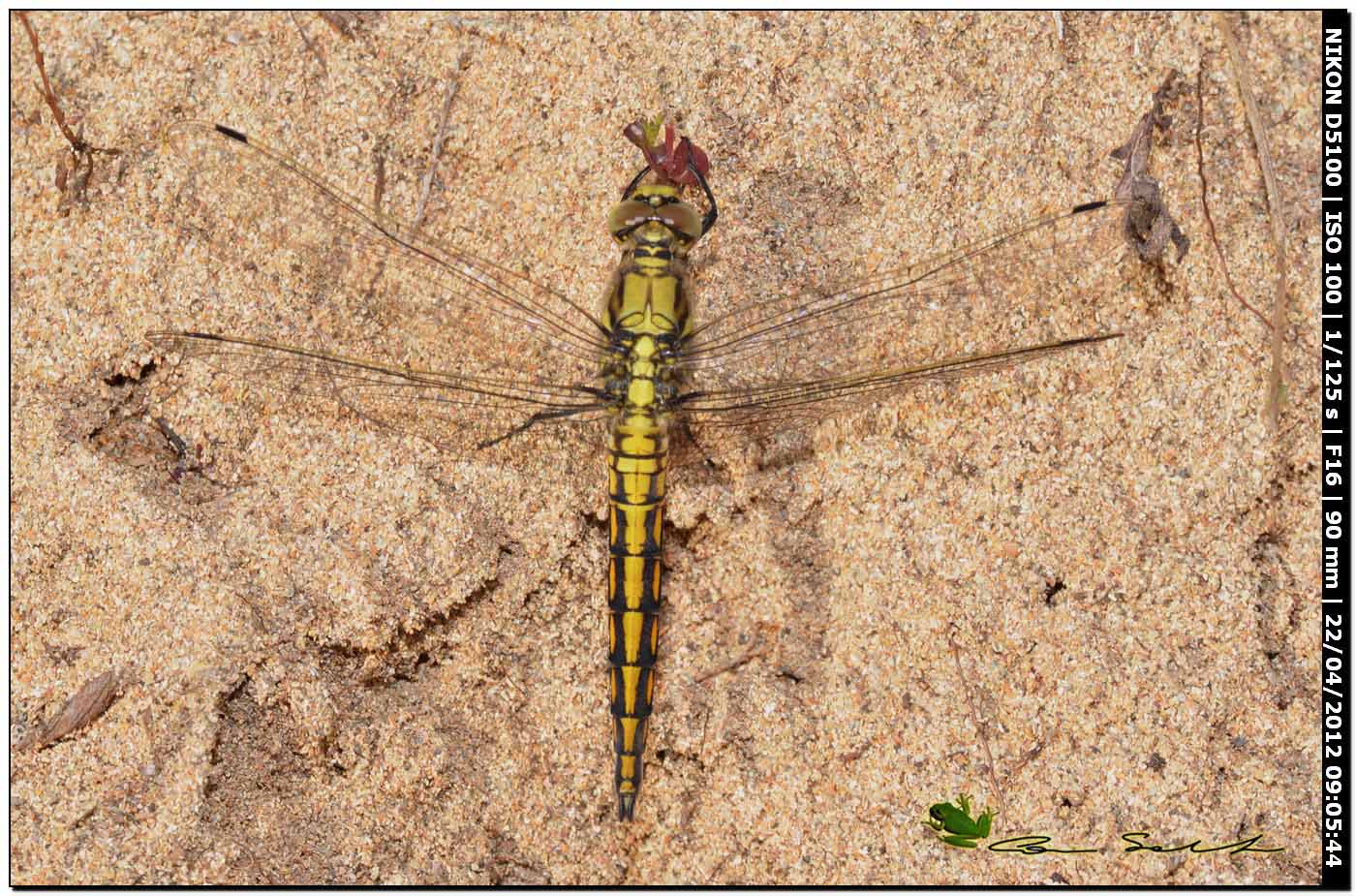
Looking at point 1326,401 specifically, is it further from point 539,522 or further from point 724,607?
point 539,522

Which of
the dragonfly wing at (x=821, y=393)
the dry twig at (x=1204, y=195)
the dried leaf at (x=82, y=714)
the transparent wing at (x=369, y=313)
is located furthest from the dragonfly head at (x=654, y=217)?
the dried leaf at (x=82, y=714)

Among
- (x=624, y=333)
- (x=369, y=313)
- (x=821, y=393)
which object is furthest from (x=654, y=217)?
(x=369, y=313)

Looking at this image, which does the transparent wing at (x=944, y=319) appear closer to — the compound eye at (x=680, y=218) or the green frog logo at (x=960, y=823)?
the compound eye at (x=680, y=218)

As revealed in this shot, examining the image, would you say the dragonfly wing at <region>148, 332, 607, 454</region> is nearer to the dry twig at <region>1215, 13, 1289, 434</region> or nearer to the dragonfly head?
the dragonfly head

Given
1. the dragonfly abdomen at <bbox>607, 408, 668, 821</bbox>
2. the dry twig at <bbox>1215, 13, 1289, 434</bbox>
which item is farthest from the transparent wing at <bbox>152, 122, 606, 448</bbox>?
the dry twig at <bbox>1215, 13, 1289, 434</bbox>

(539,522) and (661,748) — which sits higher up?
(539,522)

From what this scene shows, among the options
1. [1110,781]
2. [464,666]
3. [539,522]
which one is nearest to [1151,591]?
[1110,781]
